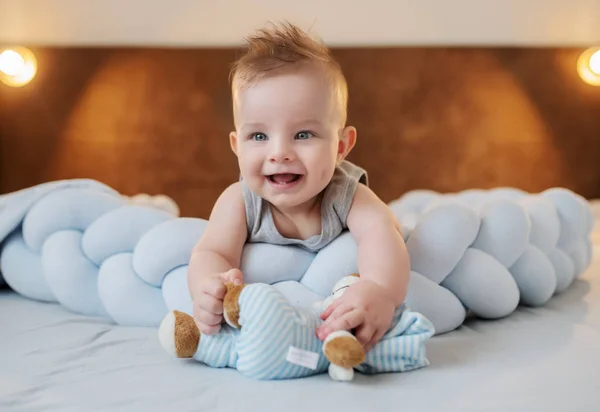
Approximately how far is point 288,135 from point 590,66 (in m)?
1.89

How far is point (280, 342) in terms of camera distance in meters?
0.81

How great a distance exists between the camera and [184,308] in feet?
3.31

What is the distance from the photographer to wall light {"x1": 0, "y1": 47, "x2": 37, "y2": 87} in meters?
2.24

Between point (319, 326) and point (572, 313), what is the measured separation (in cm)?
58

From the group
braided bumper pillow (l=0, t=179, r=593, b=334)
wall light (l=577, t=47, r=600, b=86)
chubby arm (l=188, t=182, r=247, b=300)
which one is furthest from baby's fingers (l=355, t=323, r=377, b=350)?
wall light (l=577, t=47, r=600, b=86)

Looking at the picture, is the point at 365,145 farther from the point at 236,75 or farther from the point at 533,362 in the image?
the point at 533,362

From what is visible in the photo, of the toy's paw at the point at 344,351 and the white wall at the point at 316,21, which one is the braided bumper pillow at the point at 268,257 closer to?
the toy's paw at the point at 344,351

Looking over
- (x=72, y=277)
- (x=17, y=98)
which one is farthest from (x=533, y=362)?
(x=17, y=98)

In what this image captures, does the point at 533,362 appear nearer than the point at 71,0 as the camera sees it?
Yes

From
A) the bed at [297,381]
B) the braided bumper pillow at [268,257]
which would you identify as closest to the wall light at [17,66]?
the braided bumper pillow at [268,257]

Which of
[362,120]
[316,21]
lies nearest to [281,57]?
[362,120]

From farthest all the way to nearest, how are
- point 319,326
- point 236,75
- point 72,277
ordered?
point 72,277
point 236,75
point 319,326

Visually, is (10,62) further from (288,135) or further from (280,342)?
(280,342)

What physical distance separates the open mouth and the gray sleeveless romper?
71 millimetres
